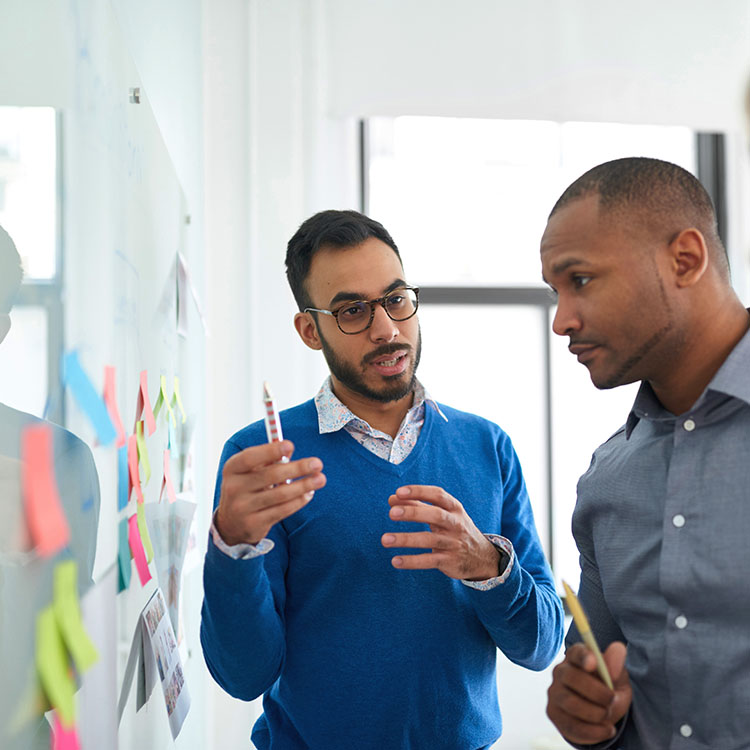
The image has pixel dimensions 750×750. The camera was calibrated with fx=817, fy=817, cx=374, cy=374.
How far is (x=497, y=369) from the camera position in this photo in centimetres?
313

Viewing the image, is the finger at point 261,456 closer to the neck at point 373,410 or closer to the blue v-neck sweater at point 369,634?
the blue v-neck sweater at point 369,634

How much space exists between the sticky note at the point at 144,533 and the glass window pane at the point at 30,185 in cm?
56

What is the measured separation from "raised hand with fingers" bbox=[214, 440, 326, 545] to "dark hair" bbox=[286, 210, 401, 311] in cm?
55

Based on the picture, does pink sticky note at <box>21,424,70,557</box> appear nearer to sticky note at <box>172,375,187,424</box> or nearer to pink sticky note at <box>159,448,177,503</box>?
pink sticky note at <box>159,448,177,503</box>

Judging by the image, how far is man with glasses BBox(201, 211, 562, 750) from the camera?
1.18m

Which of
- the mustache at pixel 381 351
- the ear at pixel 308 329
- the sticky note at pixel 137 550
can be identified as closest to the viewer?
the sticky note at pixel 137 550

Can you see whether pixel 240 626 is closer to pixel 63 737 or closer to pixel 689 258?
pixel 63 737

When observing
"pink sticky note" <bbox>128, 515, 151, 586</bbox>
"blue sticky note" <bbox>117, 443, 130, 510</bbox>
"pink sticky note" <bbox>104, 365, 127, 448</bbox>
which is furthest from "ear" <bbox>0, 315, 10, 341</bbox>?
"pink sticky note" <bbox>128, 515, 151, 586</bbox>

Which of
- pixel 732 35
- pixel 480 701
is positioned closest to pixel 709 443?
pixel 480 701

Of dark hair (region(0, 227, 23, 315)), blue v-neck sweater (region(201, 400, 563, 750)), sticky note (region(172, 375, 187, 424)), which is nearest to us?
dark hair (region(0, 227, 23, 315))

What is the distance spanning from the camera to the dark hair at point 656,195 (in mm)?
1084

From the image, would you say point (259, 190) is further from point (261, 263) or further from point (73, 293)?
point (73, 293)

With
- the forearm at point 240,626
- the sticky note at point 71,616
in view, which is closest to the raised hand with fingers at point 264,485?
the forearm at point 240,626

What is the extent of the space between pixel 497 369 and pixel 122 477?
2.19m
